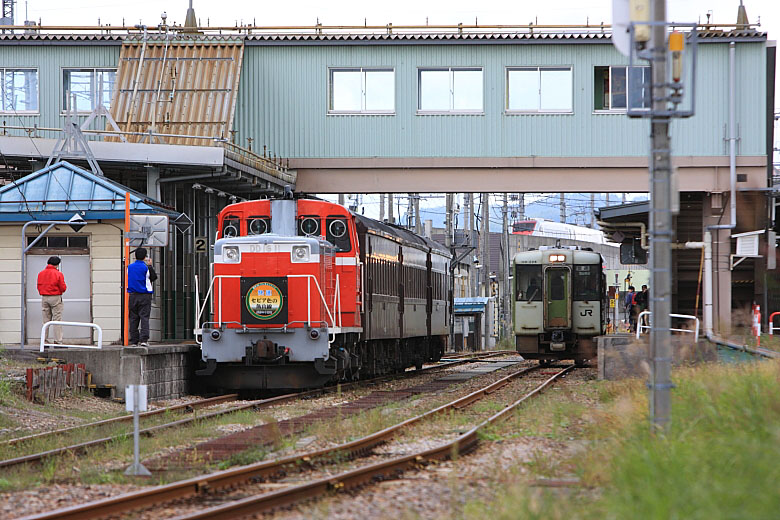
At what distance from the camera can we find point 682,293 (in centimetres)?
3259

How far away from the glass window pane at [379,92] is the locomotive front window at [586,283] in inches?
241

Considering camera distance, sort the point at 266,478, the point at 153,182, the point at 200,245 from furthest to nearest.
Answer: the point at 200,245 < the point at 153,182 < the point at 266,478

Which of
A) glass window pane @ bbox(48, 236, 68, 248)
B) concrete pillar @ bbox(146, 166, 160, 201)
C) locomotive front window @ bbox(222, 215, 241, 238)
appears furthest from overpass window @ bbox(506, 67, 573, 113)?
glass window pane @ bbox(48, 236, 68, 248)

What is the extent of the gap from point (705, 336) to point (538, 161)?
6.86 metres

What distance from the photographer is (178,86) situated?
25891 mm

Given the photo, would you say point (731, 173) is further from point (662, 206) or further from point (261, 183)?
point (662, 206)

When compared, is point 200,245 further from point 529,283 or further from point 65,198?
point 529,283

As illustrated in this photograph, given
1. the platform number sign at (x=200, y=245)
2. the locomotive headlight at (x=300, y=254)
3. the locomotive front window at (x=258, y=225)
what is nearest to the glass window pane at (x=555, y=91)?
the platform number sign at (x=200, y=245)

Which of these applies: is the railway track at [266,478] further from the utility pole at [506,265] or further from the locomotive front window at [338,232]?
the utility pole at [506,265]

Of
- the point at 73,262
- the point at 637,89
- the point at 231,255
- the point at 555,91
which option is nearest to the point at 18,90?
the point at 73,262

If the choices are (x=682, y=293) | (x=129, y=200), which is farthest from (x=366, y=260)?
(x=682, y=293)

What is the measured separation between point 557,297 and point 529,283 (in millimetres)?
770

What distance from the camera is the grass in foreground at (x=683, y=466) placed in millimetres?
6344

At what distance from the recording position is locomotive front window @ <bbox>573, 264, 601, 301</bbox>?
26906 mm
